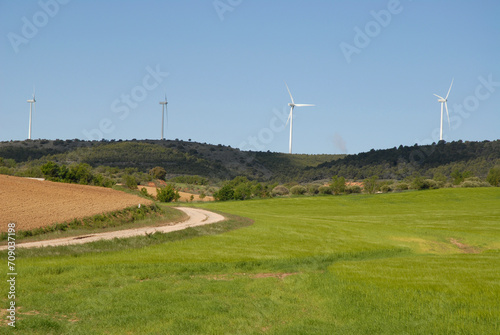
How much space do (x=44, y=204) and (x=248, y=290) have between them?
22.8 meters

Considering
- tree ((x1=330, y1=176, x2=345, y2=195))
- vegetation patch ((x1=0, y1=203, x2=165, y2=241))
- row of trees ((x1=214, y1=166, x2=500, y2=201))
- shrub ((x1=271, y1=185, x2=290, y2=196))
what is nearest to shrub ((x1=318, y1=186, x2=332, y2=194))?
row of trees ((x1=214, y1=166, x2=500, y2=201))

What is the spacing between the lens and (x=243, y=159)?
A: 163 meters

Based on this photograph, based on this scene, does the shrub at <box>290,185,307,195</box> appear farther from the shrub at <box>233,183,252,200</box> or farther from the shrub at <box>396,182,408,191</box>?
the shrub at <box>396,182,408,191</box>

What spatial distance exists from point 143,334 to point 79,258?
34.0 feet

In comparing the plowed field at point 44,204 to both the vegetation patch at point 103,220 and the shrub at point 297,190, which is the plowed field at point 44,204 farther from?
the shrub at point 297,190

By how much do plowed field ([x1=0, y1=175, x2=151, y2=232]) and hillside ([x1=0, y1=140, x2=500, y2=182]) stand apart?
76.4 meters

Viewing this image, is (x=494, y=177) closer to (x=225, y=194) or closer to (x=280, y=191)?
(x=280, y=191)

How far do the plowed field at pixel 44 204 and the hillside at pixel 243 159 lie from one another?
76.4 metres

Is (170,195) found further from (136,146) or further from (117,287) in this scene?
(136,146)

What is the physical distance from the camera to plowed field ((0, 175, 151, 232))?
27.0 meters

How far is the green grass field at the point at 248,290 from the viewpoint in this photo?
11109 mm

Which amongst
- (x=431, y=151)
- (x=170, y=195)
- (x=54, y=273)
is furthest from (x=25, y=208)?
(x=431, y=151)

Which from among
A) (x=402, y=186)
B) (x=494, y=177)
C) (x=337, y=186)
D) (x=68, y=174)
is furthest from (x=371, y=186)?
(x=68, y=174)

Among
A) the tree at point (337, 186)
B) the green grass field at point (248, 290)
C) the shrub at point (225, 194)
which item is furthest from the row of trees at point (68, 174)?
the tree at point (337, 186)
